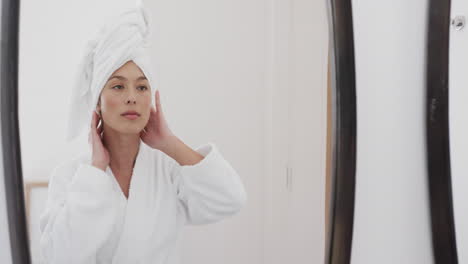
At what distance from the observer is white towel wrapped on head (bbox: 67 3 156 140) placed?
563 mm

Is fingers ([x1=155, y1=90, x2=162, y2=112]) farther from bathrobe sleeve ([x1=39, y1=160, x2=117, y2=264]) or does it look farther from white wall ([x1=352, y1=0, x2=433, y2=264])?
white wall ([x1=352, y1=0, x2=433, y2=264])

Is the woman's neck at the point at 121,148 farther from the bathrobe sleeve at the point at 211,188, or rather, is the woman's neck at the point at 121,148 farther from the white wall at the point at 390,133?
the white wall at the point at 390,133

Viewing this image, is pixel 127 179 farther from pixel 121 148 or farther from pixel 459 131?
pixel 459 131

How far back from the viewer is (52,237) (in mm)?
545

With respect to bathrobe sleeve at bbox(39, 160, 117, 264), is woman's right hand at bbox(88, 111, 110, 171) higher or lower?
higher

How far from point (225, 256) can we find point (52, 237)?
0.88 feet

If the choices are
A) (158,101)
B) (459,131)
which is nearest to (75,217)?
(158,101)

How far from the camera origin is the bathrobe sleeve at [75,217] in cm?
54

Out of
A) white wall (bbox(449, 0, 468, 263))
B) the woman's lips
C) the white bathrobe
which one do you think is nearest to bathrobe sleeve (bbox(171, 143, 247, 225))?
the white bathrobe

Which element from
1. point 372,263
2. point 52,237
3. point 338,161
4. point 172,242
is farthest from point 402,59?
point 52,237

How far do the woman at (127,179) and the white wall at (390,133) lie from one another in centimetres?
25

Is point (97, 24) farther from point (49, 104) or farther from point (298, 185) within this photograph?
point (298, 185)

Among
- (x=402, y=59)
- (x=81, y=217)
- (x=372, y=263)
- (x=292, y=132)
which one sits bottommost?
(x=372, y=263)

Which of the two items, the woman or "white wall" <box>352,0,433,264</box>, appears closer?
the woman
